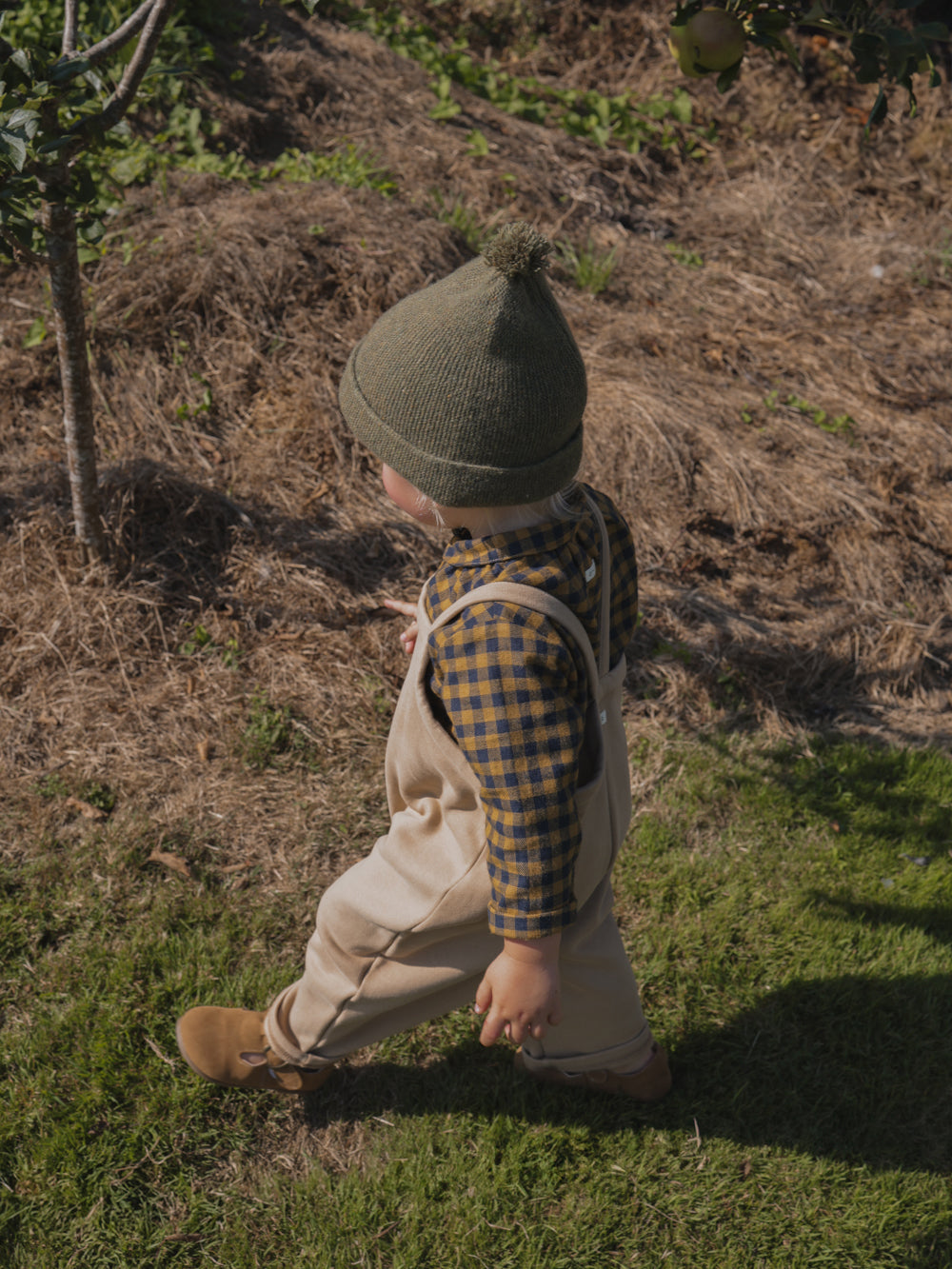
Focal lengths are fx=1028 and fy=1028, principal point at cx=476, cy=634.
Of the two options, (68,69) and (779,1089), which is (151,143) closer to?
(68,69)

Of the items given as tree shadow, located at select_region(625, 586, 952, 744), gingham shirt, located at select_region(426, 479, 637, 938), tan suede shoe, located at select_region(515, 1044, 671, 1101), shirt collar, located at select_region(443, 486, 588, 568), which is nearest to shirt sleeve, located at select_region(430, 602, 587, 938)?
gingham shirt, located at select_region(426, 479, 637, 938)

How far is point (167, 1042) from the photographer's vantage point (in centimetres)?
248

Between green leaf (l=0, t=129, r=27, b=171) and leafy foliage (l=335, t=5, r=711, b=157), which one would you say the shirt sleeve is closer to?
green leaf (l=0, t=129, r=27, b=171)

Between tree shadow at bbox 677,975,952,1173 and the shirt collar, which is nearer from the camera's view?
the shirt collar

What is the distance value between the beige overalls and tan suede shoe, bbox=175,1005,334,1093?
71 millimetres

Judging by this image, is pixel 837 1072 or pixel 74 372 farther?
pixel 74 372

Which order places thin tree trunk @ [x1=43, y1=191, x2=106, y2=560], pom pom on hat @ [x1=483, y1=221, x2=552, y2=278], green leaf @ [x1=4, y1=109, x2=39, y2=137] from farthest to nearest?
1. thin tree trunk @ [x1=43, y1=191, x2=106, y2=560]
2. green leaf @ [x1=4, y1=109, x2=39, y2=137]
3. pom pom on hat @ [x1=483, y1=221, x2=552, y2=278]

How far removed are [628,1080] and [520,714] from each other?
128cm

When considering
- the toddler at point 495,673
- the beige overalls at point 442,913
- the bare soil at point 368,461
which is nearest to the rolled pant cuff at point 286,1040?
the beige overalls at point 442,913

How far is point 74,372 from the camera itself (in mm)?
2998

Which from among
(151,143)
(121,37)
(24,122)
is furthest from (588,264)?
(24,122)

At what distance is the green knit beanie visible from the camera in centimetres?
156

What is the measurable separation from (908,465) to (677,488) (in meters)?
1.13

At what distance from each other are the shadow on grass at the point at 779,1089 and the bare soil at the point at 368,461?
28.0 inches
